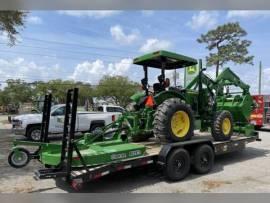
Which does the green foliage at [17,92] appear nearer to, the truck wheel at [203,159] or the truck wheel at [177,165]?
the truck wheel at [203,159]

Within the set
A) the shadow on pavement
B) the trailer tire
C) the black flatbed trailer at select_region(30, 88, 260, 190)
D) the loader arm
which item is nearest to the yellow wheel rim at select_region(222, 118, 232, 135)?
the black flatbed trailer at select_region(30, 88, 260, 190)

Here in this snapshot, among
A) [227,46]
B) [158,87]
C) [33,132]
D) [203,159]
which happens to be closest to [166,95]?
[158,87]

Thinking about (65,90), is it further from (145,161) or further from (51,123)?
(145,161)

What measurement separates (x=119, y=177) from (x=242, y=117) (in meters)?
4.91

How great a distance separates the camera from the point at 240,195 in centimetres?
600

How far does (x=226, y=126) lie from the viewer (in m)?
9.22

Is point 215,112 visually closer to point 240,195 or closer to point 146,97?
point 146,97

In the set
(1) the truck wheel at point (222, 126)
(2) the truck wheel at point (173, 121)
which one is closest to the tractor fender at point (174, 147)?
(2) the truck wheel at point (173, 121)

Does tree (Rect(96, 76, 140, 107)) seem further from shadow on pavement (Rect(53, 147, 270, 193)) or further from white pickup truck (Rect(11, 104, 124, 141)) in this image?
shadow on pavement (Rect(53, 147, 270, 193))

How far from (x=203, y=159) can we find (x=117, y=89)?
38.1 m

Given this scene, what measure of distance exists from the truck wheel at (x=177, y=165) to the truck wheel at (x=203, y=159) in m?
0.32

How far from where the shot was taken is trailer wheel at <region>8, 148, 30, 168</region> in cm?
608
